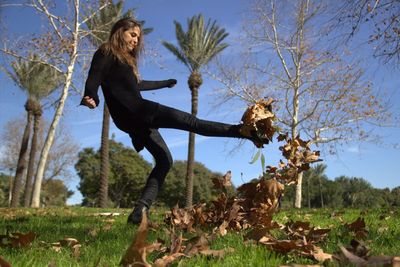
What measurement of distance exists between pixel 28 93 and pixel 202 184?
103ft

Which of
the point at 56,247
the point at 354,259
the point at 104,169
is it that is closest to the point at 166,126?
the point at 56,247

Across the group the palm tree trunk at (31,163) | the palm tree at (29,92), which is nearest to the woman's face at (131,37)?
the palm tree at (29,92)

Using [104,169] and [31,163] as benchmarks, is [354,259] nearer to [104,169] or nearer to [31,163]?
[104,169]

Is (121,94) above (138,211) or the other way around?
above

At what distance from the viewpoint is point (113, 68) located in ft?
13.8

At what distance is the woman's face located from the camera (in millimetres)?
4477

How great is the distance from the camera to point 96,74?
4027mm

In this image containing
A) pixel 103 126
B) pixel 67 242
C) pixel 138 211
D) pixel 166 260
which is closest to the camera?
pixel 166 260

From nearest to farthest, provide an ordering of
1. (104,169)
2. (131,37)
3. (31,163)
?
1. (131,37)
2. (104,169)
3. (31,163)

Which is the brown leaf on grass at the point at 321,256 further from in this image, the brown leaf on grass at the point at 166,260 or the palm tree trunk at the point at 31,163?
the palm tree trunk at the point at 31,163

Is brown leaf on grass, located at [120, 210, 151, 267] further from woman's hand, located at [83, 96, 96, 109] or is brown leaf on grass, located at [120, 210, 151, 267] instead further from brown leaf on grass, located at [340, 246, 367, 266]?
woman's hand, located at [83, 96, 96, 109]

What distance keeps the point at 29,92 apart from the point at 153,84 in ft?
85.3

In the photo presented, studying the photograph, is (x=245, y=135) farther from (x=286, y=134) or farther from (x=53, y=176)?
(x=53, y=176)

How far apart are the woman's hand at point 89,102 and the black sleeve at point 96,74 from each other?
37 millimetres
